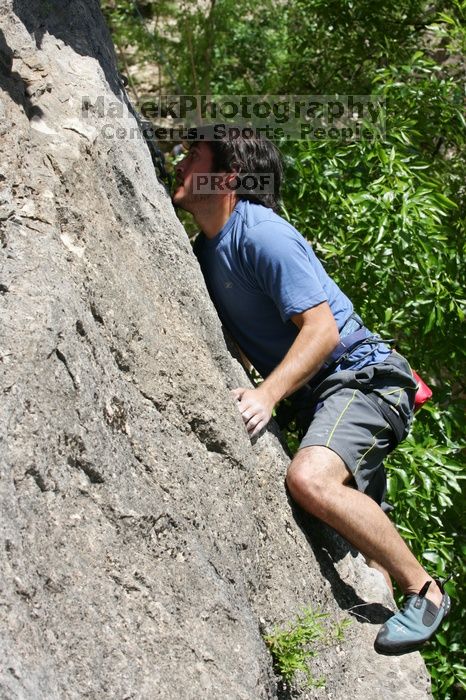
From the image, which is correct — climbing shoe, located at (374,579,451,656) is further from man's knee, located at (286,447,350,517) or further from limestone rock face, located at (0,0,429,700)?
man's knee, located at (286,447,350,517)

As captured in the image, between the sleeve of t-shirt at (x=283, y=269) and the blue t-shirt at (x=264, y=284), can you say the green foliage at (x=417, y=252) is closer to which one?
the blue t-shirt at (x=264, y=284)

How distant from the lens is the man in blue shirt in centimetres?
355

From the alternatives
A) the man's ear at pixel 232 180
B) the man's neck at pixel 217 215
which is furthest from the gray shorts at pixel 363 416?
the man's ear at pixel 232 180

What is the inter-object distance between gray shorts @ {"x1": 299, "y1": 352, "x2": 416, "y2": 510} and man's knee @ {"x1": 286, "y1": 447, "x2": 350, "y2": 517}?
42 mm

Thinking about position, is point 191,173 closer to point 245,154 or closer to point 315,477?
point 245,154

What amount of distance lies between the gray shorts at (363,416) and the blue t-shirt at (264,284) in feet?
0.29

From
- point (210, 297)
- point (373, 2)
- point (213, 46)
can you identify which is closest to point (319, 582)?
point (210, 297)

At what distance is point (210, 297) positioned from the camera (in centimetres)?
394

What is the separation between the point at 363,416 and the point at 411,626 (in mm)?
807

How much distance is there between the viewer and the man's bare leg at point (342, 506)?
11.6 ft

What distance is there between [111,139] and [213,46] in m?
5.38

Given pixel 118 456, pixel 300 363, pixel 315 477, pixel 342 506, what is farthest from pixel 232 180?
pixel 118 456

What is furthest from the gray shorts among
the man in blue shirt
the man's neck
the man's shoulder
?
the man's neck

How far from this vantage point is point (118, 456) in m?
2.78
